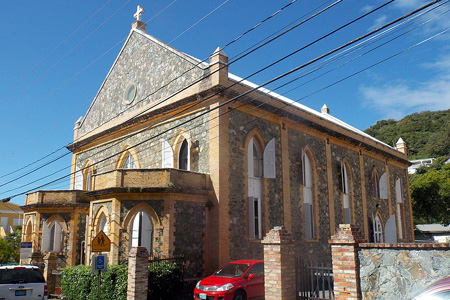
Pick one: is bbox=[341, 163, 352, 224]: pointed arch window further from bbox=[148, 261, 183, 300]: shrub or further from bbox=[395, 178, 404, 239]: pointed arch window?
bbox=[148, 261, 183, 300]: shrub

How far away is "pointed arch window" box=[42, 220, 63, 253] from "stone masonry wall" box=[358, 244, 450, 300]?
19.1m

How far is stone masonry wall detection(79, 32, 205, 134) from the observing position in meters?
22.3

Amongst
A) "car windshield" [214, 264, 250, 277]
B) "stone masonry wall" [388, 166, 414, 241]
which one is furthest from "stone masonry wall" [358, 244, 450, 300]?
"stone masonry wall" [388, 166, 414, 241]

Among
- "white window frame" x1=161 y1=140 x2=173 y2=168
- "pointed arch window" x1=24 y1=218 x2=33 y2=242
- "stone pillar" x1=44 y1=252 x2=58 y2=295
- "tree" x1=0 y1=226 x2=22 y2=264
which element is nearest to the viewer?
"stone pillar" x1=44 y1=252 x2=58 y2=295

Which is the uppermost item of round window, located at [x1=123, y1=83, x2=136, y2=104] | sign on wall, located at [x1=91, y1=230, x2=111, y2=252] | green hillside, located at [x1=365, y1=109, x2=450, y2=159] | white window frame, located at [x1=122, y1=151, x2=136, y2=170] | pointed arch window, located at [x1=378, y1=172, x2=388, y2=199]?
green hillside, located at [x1=365, y1=109, x2=450, y2=159]

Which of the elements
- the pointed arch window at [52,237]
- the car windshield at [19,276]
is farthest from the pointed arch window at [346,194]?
the car windshield at [19,276]

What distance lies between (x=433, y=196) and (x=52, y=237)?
35553mm

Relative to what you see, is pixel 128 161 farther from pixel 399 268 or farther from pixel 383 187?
pixel 383 187

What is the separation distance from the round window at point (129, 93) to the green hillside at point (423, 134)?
64.9m

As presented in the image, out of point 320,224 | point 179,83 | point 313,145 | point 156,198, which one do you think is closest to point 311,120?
point 313,145

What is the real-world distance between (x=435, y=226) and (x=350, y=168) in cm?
4226

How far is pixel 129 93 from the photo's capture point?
26.3 meters

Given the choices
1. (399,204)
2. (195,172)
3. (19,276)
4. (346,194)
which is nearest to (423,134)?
(399,204)

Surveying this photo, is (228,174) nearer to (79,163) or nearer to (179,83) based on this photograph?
(179,83)
